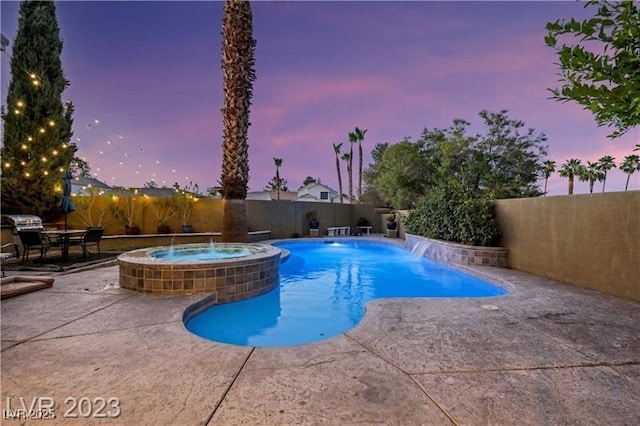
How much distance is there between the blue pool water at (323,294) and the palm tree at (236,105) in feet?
6.91

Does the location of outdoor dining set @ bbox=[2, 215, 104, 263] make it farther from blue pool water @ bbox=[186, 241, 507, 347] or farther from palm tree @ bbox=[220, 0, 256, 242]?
blue pool water @ bbox=[186, 241, 507, 347]

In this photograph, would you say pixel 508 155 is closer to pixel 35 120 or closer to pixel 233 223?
pixel 233 223

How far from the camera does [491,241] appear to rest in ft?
24.5

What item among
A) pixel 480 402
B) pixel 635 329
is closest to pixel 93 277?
pixel 480 402

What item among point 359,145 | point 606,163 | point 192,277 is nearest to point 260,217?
point 192,277

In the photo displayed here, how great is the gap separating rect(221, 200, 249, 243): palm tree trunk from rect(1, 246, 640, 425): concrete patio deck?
4.87m

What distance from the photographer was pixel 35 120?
9.83 m

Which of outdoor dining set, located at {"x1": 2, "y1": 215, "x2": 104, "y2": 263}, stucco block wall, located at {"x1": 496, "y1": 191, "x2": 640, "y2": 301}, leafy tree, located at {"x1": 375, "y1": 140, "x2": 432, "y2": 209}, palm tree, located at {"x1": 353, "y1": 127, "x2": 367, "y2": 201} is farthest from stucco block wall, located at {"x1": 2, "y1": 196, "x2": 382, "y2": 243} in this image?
palm tree, located at {"x1": 353, "y1": 127, "x2": 367, "y2": 201}

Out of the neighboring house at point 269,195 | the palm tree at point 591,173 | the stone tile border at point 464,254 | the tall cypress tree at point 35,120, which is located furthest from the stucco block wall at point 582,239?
the palm tree at point 591,173

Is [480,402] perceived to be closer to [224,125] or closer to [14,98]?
[224,125]

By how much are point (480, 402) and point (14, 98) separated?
14.1 metres

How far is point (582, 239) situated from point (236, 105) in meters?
8.51

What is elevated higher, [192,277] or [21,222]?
[21,222]

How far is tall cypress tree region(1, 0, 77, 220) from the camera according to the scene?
9.48 m
